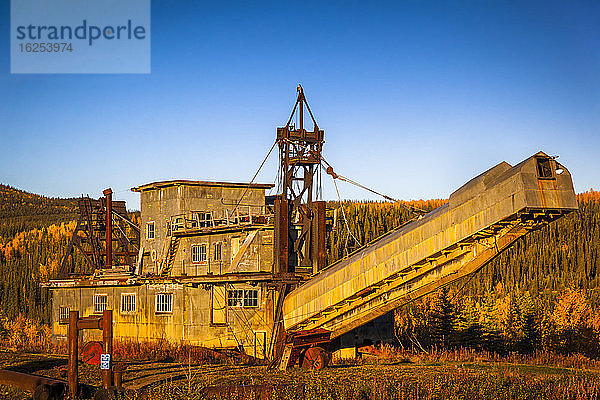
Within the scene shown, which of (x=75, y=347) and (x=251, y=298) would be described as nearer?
(x=75, y=347)

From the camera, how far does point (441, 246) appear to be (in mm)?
20719

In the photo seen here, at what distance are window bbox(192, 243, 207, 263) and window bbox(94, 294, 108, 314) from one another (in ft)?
22.8

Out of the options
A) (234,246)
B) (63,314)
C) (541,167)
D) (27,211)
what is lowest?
(63,314)

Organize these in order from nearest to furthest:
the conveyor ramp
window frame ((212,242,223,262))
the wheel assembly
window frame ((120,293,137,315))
Result: 1. the conveyor ramp
2. the wheel assembly
3. window frame ((212,242,223,262))
4. window frame ((120,293,137,315))

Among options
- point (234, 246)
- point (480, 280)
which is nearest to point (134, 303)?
point (234, 246)

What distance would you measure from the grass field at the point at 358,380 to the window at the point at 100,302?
375 inches

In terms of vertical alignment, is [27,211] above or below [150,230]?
above

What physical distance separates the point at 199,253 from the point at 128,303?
5.66 meters

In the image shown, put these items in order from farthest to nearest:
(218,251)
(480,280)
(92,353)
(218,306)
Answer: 1. (480,280)
2. (218,251)
3. (218,306)
4. (92,353)

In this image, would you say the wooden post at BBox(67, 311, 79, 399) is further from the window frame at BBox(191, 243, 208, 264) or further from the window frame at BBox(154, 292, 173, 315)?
the window frame at BBox(154, 292, 173, 315)

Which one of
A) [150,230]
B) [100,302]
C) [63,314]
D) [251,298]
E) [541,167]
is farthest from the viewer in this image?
[63,314]

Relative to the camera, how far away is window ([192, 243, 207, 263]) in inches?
1372

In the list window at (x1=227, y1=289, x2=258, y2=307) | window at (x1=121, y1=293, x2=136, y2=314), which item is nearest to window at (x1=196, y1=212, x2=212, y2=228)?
window at (x1=227, y1=289, x2=258, y2=307)

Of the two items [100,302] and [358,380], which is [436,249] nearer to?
[358,380]
